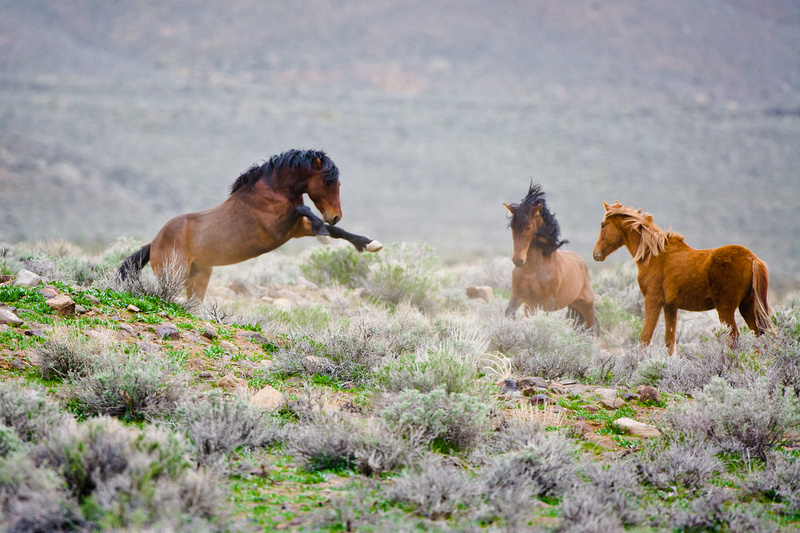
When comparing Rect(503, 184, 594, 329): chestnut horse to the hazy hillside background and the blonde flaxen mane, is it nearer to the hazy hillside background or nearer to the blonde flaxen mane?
the blonde flaxen mane

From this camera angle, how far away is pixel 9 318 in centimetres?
618

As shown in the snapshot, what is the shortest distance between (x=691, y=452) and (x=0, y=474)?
13.8 ft

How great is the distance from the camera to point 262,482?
395 cm

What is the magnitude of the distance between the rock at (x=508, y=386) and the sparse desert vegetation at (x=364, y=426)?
0.11 meters

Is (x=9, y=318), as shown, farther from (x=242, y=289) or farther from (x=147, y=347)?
(x=242, y=289)

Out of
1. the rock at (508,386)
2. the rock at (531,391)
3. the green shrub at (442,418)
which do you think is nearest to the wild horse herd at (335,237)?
the rock at (508,386)

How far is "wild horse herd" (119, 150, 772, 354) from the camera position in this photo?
7.14 meters

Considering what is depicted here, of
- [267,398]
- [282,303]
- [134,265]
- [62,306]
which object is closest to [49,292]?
[62,306]

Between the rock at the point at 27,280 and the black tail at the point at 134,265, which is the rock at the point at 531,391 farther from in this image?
the rock at the point at 27,280

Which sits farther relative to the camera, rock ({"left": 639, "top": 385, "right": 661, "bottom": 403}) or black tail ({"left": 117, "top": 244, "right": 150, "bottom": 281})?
black tail ({"left": 117, "top": 244, "right": 150, "bottom": 281})

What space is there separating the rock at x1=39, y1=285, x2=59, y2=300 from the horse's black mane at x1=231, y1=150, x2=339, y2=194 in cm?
239

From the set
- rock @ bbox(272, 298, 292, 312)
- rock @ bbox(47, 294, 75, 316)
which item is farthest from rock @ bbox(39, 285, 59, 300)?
rock @ bbox(272, 298, 292, 312)

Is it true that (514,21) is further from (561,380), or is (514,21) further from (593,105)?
(561,380)

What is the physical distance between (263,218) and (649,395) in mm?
4806
